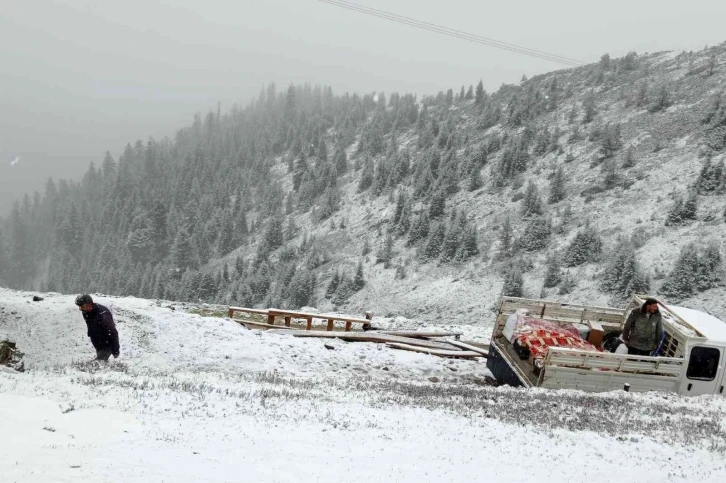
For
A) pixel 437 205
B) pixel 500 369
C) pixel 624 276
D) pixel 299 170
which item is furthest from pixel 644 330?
pixel 299 170

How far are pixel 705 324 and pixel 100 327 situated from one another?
43.5 ft

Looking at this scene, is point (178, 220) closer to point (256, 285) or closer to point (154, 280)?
point (154, 280)

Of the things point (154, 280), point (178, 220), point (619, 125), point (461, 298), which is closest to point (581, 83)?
point (619, 125)

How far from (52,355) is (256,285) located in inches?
1427

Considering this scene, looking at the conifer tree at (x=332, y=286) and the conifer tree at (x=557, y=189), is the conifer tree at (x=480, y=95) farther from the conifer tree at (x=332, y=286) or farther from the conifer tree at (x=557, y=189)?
the conifer tree at (x=332, y=286)

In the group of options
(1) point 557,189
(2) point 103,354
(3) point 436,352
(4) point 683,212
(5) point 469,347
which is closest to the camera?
(2) point 103,354

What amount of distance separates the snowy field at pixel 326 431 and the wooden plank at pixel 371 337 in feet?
12.6

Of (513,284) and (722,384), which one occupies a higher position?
(722,384)

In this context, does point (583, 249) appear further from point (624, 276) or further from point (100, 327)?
point (100, 327)

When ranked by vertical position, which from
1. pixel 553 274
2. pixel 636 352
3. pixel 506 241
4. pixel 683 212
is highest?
pixel 683 212

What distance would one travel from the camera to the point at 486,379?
1370cm

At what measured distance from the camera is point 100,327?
9.84 m

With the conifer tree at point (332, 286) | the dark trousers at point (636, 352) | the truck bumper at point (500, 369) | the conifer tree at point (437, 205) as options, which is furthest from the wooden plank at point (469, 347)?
the conifer tree at point (437, 205)

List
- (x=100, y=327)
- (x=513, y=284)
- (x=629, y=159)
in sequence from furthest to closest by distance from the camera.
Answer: (x=629, y=159)
(x=513, y=284)
(x=100, y=327)
